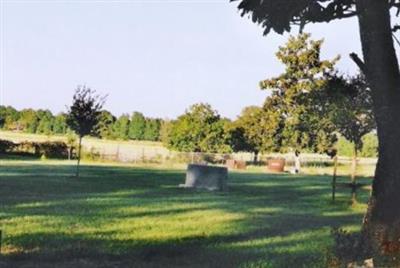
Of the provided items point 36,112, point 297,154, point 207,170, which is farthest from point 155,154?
point 36,112

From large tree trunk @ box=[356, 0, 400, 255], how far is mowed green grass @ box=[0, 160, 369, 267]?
3.59ft

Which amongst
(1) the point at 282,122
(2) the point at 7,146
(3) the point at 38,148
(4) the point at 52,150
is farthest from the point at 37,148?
(1) the point at 282,122

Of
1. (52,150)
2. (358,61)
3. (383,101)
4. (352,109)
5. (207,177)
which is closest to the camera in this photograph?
(383,101)

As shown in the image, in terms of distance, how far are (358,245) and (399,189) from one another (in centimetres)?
139

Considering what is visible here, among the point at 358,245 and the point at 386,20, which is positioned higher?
the point at 386,20

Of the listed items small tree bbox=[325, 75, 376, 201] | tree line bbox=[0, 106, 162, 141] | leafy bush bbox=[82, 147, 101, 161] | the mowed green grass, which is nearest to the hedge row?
leafy bush bbox=[82, 147, 101, 161]

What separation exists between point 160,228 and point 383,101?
565 cm

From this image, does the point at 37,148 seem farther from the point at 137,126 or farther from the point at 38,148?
the point at 137,126

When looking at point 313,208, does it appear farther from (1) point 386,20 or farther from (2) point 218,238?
(1) point 386,20

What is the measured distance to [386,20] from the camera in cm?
961

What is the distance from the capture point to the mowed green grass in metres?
9.68

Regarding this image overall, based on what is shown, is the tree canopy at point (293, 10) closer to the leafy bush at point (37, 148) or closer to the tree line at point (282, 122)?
the tree line at point (282, 122)

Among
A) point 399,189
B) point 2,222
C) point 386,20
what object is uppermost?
point 386,20

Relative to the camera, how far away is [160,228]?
1318cm
